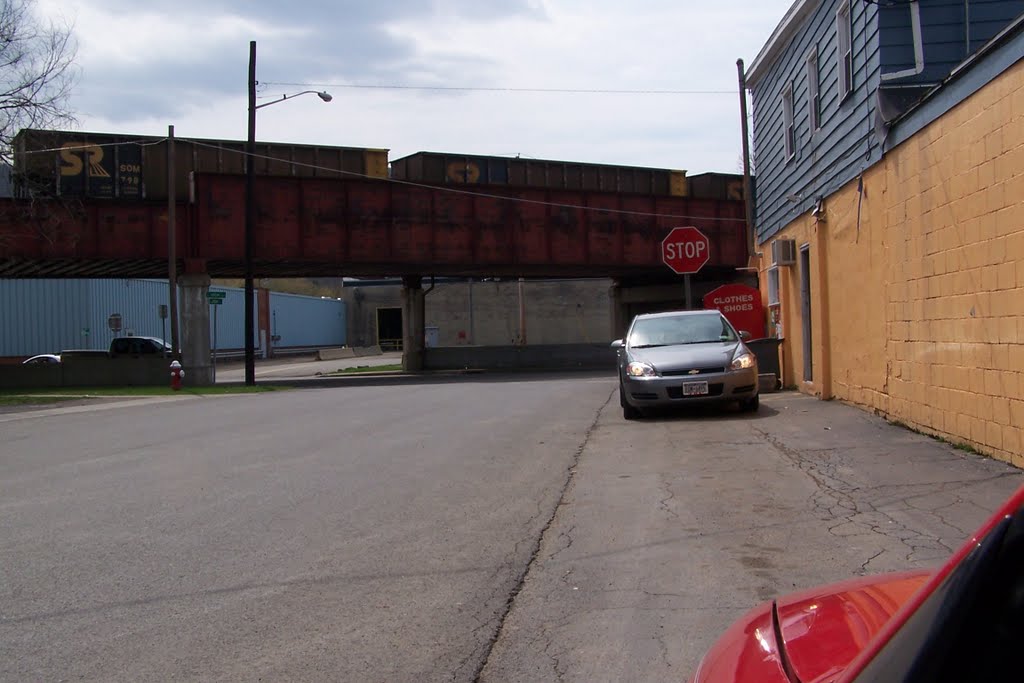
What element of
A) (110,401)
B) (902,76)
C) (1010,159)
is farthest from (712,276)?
(1010,159)

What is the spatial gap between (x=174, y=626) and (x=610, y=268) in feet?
104

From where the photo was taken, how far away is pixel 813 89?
14.6m

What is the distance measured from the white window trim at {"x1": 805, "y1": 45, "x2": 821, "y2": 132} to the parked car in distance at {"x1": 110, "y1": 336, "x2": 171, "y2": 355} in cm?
2649

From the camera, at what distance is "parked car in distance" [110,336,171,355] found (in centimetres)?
3406

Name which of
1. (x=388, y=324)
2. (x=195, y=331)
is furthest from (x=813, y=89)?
(x=388, y=324)

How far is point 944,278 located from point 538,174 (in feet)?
95.0

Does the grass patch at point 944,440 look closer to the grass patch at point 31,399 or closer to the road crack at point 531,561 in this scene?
the road crack at point 531,561

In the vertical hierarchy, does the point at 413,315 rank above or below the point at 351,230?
below

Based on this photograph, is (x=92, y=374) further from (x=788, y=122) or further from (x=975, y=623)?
(x=975, y=623)

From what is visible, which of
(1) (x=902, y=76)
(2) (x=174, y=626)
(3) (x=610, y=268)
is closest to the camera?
(2) (x=174, y=626)

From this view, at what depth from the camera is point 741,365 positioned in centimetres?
1188

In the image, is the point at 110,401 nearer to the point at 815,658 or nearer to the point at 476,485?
the point at 476,485

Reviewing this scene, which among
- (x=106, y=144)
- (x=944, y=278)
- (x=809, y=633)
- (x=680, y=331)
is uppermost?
(x=106, y=144)

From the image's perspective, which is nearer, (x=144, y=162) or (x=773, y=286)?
(x=773, y=286)
